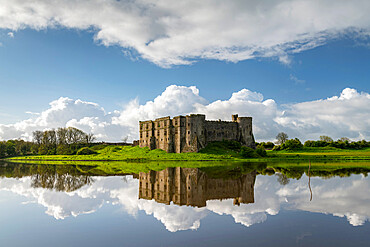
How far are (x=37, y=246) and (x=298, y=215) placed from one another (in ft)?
41.1

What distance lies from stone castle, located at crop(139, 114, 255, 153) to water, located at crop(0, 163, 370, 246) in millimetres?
54201

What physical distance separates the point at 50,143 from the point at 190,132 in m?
69.4

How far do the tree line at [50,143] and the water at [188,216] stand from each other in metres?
93.8

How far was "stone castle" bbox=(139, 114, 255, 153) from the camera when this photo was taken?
78.3 meters

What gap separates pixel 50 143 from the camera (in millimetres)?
115062

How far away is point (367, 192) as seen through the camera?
71.7ft

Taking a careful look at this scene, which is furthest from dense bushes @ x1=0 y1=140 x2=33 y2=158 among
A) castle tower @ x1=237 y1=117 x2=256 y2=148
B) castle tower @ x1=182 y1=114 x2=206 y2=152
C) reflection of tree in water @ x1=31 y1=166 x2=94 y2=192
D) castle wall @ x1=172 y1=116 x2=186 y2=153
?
reflection of tree in water @ x1=31 y1=166 x2=94 y2=192

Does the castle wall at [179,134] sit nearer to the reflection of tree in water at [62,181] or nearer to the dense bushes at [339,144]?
the reflection of tree in water at [62,181]

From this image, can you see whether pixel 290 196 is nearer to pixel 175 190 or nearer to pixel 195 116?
pixel 175 190

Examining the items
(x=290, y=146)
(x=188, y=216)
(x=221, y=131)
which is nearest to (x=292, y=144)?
(x=290, y=146)

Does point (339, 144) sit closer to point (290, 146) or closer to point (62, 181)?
point (290, 146)

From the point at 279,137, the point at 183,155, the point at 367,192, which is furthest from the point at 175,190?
the point at 279,137

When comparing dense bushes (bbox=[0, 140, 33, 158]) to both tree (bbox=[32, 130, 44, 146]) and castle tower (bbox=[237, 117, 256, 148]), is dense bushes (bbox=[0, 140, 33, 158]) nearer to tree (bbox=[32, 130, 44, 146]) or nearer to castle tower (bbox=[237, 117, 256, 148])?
tree (bbox=[32, 130, 44, 146])

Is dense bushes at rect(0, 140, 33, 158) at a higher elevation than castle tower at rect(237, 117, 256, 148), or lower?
lower
